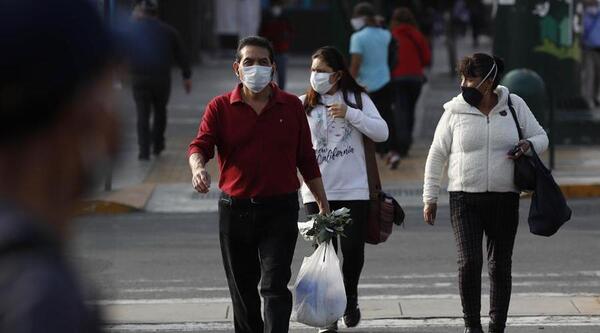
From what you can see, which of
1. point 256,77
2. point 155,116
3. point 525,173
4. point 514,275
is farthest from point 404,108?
point 256,77

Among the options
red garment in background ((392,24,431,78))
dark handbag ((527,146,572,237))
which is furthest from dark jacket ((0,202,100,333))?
red garment in background ((392,24,431,78))

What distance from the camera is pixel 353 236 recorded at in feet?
27.0

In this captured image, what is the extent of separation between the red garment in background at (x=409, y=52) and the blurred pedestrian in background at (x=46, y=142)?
51.1 ft

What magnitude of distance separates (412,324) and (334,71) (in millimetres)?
1628

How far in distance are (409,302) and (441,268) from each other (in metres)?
1.37

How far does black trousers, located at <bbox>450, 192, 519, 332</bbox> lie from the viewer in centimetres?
764

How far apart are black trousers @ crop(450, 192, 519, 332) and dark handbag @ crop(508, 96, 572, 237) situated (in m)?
0.11

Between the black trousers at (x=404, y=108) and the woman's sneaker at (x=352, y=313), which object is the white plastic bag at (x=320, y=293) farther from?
the black trousers at (x=404, y=108)

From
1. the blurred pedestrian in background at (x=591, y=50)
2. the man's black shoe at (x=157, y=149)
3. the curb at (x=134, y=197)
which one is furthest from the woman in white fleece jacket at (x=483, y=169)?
the blurred pedestrian in background at (x=591, y=50)

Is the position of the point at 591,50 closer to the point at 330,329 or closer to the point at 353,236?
the point at 353,236

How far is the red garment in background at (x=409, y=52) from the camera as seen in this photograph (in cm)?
1720

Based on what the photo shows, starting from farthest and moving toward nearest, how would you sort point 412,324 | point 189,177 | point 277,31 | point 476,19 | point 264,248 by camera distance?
point 476,19 → point 277,31 → point 189,177 → point 412,324 → point 264,248

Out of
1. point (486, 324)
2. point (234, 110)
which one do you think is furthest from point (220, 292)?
point (234, 110)

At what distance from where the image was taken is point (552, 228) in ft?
25.4
